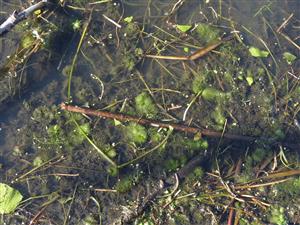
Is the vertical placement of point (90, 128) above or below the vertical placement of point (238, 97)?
above

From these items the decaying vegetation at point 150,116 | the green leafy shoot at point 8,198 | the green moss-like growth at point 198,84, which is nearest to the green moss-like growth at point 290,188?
the decaying vegetation at point 150,116

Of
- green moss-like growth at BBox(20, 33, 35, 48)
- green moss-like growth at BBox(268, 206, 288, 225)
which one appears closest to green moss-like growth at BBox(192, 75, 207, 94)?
green moss-like growth at BBox(268, 206, 288, 225)

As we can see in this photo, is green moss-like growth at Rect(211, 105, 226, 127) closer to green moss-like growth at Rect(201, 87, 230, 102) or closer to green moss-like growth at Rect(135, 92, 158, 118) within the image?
green moss-like growth at Rect(201, 87, 230, 102)

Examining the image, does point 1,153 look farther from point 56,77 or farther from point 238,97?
point 238,97

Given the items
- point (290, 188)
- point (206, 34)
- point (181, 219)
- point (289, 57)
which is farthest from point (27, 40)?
point (290, 188)

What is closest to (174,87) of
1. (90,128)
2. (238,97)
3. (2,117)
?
(238,97)

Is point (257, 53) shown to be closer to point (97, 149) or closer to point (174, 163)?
point (174, 163)

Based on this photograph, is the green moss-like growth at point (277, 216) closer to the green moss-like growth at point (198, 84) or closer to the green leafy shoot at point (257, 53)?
the green moss-like growth at point (198, 84)
